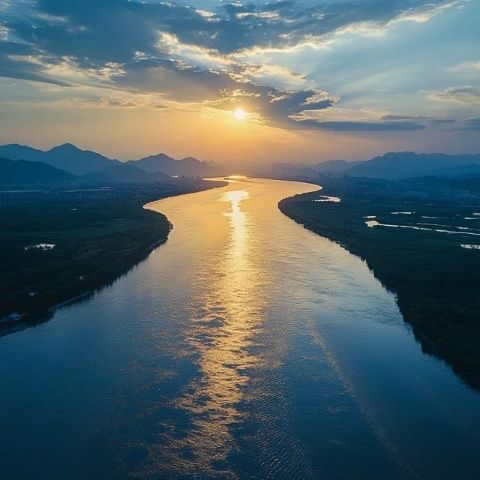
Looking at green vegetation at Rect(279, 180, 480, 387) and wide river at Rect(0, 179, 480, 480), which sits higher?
green vegetation at Rect(279, 180, 480, 387)

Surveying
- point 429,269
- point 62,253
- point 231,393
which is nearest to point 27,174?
point 62,253

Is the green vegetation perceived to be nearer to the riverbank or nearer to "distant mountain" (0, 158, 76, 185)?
the riverbank

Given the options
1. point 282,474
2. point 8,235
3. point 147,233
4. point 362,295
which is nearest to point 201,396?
point 282,474

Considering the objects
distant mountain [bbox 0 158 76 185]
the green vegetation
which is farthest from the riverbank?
distant mountain [bbox 0 158 76 185]

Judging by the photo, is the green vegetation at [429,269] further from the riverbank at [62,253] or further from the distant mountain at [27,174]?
the distant mountain at [27,174]

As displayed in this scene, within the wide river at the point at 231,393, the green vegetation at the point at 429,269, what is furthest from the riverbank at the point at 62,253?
the green vegetation at the point at 429,269

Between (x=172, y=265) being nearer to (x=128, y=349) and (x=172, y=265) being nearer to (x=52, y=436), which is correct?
(x=128, y=349)

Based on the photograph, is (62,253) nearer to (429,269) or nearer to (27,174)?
(429,269)
